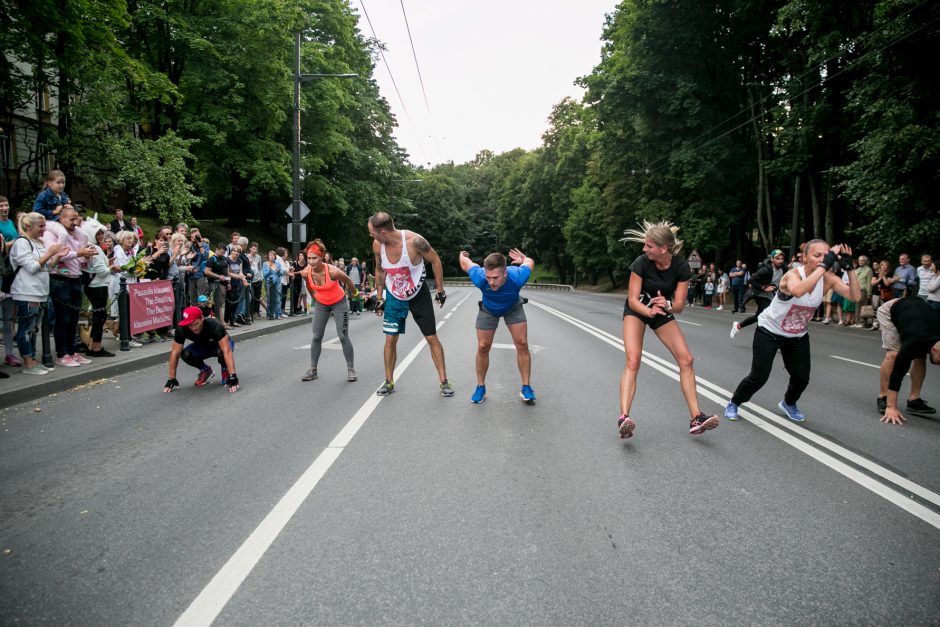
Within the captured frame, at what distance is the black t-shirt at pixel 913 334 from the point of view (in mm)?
5828

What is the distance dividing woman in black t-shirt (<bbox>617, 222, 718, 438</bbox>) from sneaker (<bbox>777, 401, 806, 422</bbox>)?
132cm

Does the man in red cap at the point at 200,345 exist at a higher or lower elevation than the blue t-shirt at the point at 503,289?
lower

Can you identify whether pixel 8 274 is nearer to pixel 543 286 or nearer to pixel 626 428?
pixel 626 428

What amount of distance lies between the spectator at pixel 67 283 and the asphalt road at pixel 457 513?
2031mm

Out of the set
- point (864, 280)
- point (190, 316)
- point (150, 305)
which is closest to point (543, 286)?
point (864, 280)

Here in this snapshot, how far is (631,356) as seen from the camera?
17.0 feet

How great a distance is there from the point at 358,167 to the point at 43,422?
100ft

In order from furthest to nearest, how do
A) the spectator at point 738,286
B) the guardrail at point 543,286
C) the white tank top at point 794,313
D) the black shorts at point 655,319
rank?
the guardrail at point 543,286, the spectator at point 738,286, the white tank top at point 794,313, the black shorts at point 655,319

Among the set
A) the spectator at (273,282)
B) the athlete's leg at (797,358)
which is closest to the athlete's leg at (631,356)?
the athlete's leg at (797,358)

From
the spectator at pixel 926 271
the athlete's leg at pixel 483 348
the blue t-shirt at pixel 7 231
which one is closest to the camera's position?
the athlete's leg at pixel 483 348

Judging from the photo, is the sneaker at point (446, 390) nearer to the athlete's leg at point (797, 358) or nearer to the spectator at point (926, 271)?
the athlete's leg at point (797, 358)

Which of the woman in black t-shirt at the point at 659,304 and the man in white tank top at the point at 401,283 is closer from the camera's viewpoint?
the woman in black t-shirt at the point at 659,304

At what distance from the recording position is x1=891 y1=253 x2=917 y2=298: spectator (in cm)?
1479

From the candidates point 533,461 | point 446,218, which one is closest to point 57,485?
point 533,461
